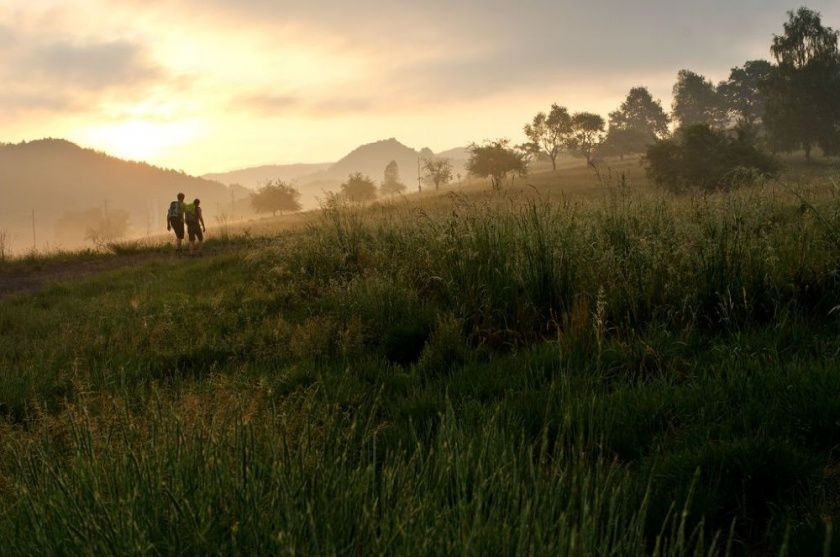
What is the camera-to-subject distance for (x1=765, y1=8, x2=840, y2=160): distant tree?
185 feet

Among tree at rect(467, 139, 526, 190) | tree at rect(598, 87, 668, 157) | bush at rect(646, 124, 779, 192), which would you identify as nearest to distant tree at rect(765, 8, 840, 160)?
bush at rect(646, 124, 779, 192)

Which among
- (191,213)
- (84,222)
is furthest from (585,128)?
(84,222)

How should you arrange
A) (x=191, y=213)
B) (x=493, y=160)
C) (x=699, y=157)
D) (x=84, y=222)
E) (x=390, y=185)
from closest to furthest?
(x=191, y=213) < (x=699, y=157) < (x=493, y=160) < (x=390, y=185) < (x=84, y=222)

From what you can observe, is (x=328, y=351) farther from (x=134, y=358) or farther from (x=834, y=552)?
(x=834, y=552)

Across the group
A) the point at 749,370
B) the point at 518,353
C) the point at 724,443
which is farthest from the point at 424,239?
the point at 724,443

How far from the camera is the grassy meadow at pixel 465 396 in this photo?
1.73m

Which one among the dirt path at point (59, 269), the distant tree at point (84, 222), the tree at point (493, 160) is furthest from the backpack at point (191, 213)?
the distant tree at point (84, 222)

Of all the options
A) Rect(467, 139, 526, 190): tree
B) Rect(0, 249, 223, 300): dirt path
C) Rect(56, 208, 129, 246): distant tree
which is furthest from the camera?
Rect(56, 208, 129, 246): distant tree

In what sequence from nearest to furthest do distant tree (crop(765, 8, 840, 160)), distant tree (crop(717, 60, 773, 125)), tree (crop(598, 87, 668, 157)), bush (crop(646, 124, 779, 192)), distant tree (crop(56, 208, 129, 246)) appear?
bush (crop(646, 124, 779, 192))
distant tree (crop(765, 8, 840, 160))
distant tree (crop(717, 60, 773, 125))
tree (crop(598, 87, 668, 157))
distant tree (crop(56, 208, 129, 246))

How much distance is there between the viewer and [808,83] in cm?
5641

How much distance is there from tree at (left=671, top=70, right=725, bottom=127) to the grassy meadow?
105m

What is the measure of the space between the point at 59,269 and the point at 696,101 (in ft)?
356

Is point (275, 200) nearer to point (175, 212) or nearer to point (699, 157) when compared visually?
point (699, 157)

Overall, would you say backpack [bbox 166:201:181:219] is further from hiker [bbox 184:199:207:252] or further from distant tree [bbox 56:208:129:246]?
distant tree [bbox 56:208:129:246]
